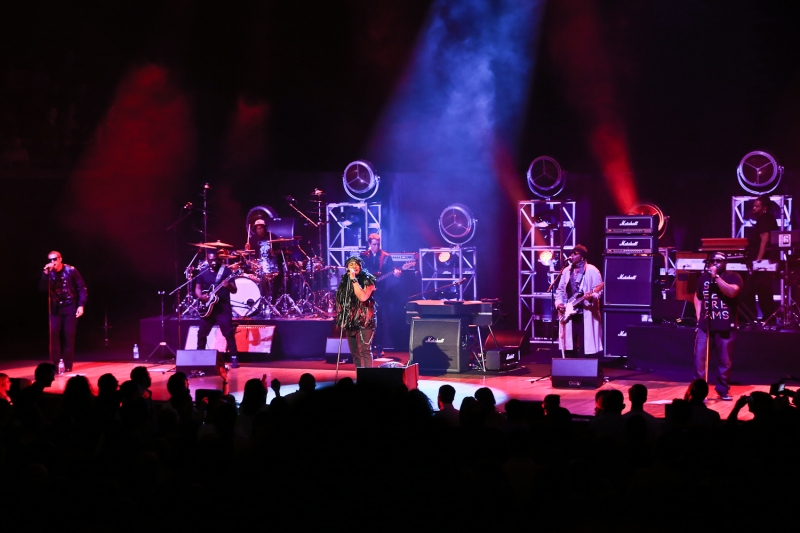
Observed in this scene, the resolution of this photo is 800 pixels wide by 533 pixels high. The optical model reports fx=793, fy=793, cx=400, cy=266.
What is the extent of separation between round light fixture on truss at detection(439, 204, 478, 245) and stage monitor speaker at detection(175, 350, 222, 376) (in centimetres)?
630

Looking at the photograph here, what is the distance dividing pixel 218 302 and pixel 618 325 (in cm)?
Result: 666

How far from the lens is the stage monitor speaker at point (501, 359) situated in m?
12.2

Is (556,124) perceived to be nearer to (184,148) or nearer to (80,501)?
(184,148)

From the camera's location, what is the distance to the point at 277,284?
15438mm

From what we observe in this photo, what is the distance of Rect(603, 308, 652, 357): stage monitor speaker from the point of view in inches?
519

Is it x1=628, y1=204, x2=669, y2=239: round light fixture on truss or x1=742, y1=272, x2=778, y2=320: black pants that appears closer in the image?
x1=742, y1=272, x2=778, y2=320: black pants

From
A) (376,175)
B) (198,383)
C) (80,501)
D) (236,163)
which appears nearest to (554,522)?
(80,501)

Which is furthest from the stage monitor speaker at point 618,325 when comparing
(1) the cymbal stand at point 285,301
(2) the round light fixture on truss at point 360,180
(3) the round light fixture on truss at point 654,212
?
(1) the cymbal stand at point 285,301

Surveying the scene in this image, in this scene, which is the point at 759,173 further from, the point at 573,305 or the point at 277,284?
the point at 277,284

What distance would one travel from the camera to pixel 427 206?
17609 mm

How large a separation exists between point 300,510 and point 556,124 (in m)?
13.6

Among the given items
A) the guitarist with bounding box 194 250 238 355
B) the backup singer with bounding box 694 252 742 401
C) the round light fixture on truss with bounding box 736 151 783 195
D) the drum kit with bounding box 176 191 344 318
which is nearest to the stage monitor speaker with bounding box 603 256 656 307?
the round light fixture on truss with bounding box 736 151 783 195

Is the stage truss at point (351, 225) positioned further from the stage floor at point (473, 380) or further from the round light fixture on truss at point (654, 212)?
the round light fixture on truss at point (654, 212)

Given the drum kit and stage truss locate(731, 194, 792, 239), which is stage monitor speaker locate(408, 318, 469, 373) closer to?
the drum kit
